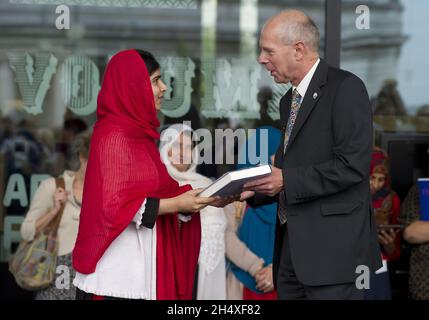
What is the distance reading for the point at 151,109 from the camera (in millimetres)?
3803

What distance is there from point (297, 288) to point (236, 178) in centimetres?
60

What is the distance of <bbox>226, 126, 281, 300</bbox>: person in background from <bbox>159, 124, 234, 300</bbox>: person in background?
0.27 ft

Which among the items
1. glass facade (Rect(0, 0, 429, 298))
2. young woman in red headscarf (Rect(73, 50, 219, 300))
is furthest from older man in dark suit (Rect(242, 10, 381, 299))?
glass facade (Rect(0, 0, 429, 298))

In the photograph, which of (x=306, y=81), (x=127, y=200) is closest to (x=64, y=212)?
(x=127, y=200)

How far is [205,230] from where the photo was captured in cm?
538

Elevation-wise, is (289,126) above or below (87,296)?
above

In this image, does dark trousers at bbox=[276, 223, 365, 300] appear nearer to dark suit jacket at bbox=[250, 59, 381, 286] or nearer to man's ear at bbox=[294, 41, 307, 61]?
dark suit jacket at bbox=[250, 59, 381, 286]

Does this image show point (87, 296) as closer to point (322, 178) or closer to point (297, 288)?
point (297, 288)

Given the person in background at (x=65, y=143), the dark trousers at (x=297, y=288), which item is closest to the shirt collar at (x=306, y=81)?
the dark trousers at (x=297, y=288)

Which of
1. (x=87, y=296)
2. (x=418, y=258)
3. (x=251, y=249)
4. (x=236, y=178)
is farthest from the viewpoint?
(x=251, y=249)

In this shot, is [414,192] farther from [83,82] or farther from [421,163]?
[83,82]

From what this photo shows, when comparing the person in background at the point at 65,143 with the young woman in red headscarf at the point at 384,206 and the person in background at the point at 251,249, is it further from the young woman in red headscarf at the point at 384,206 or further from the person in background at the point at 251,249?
the young woman in red headscarf at the point at 384,206

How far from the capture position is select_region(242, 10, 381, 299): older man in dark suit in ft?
11.5
